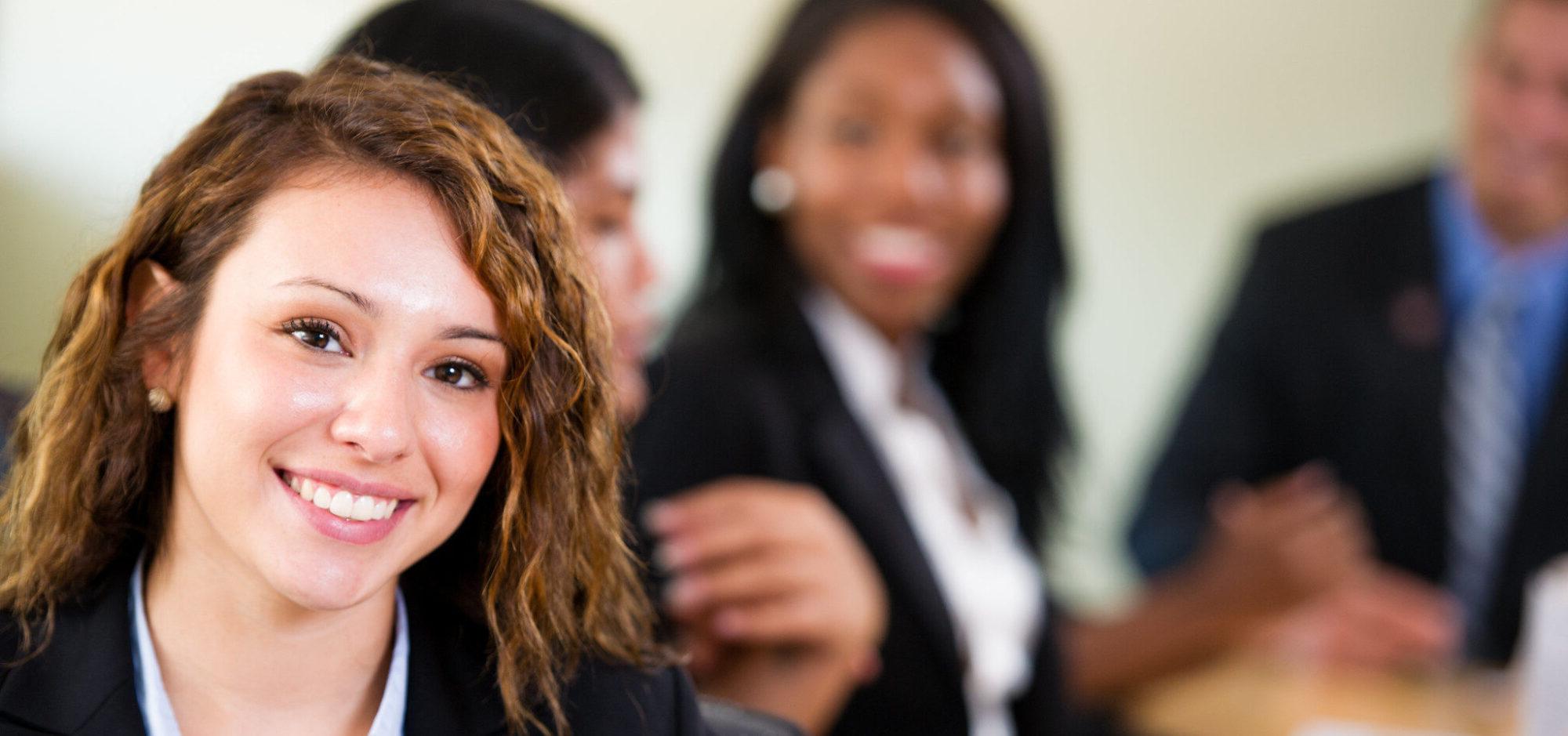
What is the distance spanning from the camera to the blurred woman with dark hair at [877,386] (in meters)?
1.60

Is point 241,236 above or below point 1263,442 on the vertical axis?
above

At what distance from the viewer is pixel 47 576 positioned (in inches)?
39.6

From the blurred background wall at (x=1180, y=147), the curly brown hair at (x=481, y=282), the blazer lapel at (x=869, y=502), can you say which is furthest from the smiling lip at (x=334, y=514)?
the blurred background wall at (x=1180, y=147)

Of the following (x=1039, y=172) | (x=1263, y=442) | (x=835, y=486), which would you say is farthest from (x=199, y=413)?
(x=1263, y=442)

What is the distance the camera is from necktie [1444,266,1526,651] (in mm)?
2863

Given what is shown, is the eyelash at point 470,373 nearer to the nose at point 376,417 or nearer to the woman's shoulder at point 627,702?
the nose at point 376,417

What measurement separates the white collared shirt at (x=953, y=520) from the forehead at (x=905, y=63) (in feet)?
0.87

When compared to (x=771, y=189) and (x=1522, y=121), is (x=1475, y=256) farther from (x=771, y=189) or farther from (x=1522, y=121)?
(x=771, y=189)

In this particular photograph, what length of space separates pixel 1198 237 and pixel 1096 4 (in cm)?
64

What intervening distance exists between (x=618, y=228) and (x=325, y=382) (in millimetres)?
520

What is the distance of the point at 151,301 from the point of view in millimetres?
988

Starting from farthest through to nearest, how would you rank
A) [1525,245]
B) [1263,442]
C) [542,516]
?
Answer: [1263,442]
[1525,245]
[542,516]

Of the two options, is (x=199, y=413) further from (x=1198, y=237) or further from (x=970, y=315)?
(x=1198, y=237)

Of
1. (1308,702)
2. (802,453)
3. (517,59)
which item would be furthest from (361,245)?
(1308,702)
